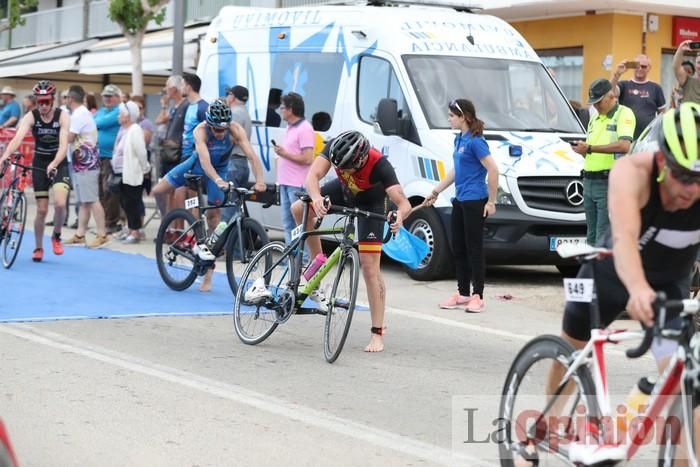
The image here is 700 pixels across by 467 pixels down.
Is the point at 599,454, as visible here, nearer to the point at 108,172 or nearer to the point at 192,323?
the point at 192,323

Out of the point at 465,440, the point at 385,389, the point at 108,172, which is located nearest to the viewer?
the point at 465,440

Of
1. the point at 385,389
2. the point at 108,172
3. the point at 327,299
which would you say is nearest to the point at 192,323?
the point at 327,299

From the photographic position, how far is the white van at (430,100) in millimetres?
12711

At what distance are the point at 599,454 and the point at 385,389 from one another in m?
3.25

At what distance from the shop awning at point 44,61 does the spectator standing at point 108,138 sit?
14.4 meters

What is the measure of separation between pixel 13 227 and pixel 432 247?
4.33 metres

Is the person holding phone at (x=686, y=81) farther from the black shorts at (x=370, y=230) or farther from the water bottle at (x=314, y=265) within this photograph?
the water bottle at (x=314, y=265)

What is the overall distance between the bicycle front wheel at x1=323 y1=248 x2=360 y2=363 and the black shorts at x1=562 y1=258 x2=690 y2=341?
11.0 feet

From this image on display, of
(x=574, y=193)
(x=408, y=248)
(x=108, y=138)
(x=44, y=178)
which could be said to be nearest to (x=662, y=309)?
(x=408, y=248)

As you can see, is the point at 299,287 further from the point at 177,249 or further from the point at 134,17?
the point at 134,17

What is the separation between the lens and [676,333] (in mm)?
4477

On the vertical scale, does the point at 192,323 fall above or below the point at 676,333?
below

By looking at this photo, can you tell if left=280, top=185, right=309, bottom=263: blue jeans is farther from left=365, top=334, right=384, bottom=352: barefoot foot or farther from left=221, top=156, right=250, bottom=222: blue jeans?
left=365, top=334, right=384, bottom=352: barefoot foot

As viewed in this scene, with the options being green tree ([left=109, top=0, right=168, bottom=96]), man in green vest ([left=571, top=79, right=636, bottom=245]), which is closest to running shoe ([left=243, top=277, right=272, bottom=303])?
man in green vest ([left=571, top=79, right=636, bottom=245])
